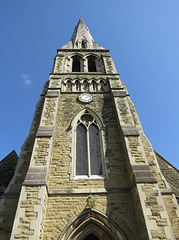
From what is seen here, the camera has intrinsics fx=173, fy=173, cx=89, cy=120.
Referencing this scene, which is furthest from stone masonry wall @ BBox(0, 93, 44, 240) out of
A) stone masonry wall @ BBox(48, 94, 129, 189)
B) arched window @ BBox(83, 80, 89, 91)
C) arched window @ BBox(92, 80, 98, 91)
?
arched window @ BBox(92, 80, 98, 91)

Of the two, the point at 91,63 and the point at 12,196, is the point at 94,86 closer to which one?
the point at 91,63

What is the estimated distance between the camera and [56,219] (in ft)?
19.5

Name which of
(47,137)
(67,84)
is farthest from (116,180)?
(67,84)

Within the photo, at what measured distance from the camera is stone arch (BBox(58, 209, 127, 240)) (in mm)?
5680

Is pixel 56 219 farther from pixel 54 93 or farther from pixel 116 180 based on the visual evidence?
pixel 54 93

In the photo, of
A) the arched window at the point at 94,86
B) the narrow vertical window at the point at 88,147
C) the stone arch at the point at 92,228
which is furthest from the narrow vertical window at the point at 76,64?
the stone arch at the point at 92,228

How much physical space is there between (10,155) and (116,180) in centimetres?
806

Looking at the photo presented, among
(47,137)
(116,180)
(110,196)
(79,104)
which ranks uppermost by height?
(79,104)

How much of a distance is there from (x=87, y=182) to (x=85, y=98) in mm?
5456

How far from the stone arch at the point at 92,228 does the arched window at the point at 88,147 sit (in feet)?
5.51

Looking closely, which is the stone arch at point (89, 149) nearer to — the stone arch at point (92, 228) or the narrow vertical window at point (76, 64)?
the stone arch at point (92, 228)

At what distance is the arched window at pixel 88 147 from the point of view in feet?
25.1

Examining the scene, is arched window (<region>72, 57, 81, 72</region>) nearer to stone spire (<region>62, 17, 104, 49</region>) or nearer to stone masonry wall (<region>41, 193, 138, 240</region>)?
stone spire (<region>62, 17, 104, 49</region>)

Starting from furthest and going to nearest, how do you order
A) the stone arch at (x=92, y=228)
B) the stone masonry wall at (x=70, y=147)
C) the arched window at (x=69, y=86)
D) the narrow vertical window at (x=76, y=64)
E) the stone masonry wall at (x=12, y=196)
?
the narrow vertical window at (x=76, y=64)
the arched window at (x=69, y=86)
the stone masonry wall at (x=70, y=147)
the stone masonry wall at (x=12, y=196)
the stone arch at (x=92, y=228)
